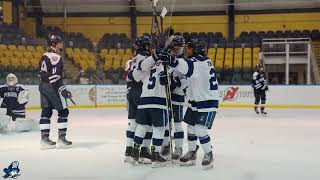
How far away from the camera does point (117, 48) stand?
65.7 ft

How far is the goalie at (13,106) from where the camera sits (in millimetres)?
8422

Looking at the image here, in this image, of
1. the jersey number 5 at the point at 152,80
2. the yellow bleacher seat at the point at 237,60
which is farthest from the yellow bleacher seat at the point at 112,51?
the jersey number 5 at the point at 152,80

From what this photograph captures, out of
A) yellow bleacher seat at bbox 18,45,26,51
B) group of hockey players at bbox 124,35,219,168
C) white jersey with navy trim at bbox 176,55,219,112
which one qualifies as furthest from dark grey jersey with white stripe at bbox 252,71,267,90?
yellow bleacher seat at bbox 18,45,26,51

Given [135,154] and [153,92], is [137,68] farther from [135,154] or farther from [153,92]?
[135,154]

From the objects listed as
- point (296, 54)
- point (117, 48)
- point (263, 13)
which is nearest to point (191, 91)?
point (296, 54)

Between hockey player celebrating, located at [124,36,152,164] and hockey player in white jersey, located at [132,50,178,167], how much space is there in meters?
0.13

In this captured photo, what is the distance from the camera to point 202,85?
486 centimetres

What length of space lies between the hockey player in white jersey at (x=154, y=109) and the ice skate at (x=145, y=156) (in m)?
0.15

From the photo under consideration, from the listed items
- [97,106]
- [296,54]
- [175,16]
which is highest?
[175,16]

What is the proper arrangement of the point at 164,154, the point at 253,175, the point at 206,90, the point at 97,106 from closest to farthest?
the point at 253,175
the point at 206,90
the point at 164,154
the point at 97,106

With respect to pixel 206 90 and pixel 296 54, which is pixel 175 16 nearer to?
pixel 296 54

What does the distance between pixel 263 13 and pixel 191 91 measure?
17.8 metres

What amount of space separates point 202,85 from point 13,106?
4912 millimetres

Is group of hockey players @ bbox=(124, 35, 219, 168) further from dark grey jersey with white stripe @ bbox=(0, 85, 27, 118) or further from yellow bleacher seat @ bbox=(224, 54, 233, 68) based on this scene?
yellow bleacher seat @ bbox=(224, 54, 233, 68)
